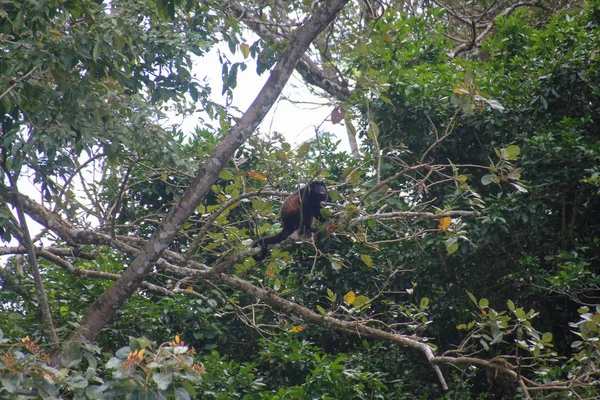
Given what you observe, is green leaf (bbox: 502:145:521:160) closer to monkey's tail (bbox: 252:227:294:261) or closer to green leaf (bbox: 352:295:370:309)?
green leaf (bbox: 352:295:370:309)

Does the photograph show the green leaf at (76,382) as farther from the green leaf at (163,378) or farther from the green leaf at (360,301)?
the green leaf at (360,301)

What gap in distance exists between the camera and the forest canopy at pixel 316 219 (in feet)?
13.9

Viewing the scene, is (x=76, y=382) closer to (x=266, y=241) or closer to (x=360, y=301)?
(x=360, y=301)

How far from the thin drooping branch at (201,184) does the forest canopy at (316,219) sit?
Result: 0.01m

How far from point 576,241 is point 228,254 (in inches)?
147

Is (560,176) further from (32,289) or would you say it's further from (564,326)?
(32,289)

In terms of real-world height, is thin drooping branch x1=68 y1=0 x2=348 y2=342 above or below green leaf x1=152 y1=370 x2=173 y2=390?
above

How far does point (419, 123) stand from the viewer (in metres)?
7.20

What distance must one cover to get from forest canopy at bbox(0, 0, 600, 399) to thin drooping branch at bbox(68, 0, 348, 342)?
0.01 metres

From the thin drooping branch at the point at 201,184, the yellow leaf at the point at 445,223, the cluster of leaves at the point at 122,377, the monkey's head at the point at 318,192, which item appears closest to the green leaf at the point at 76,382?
the cluster of leaves at the point at 122,377

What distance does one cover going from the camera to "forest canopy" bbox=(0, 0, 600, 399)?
424 cm

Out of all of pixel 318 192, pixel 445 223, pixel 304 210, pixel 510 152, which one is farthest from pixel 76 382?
pixel 318 192

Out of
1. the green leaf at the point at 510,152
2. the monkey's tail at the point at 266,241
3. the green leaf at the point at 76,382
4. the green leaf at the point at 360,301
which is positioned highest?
the green leaf at the point at 510,152

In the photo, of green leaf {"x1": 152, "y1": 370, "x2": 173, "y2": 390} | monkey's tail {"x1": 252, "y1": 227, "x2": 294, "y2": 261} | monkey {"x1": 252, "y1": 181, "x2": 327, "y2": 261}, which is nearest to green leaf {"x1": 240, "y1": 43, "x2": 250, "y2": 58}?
monkey's tail {"x1": 252, "y1": 227, "x2": 294, "y2": 261}
